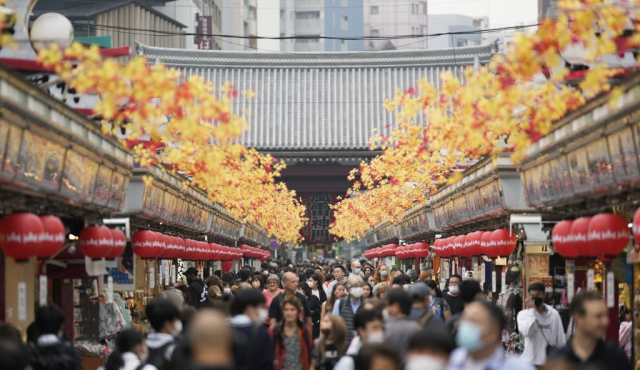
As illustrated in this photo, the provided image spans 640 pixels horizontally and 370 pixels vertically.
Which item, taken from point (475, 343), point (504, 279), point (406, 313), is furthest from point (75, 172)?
point (504, 279)

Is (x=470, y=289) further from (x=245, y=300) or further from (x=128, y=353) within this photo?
(x=128, y=353)

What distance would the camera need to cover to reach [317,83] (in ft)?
189

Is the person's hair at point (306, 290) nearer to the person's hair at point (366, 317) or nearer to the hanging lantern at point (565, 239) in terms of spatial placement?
the hanging lantern at point (565, 239)

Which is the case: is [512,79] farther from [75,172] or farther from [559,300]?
[559,300]

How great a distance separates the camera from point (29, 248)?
11492 millimetres

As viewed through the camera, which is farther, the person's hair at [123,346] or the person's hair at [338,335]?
the person's hair at [338,335]

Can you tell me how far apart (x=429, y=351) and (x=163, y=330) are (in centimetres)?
434

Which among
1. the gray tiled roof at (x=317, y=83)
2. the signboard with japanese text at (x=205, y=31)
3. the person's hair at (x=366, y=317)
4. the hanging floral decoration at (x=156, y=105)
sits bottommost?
the person's hair at (x=366, y=317)

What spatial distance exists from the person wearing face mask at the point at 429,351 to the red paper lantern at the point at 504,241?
39.2 ft

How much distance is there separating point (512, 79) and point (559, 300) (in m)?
7.31

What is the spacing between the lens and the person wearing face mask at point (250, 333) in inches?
415

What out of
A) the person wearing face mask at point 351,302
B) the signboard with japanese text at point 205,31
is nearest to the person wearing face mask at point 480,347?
the person wearing face mask at point 351,302

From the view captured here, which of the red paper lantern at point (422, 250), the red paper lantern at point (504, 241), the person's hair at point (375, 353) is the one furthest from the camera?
the red paper lantern at point (422, 250)

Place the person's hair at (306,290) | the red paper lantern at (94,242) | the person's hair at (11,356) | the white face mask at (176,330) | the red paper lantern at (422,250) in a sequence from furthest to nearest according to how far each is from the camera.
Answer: the red paper lantern at (422,250)
the person's hair at (306,290)
the red paper lantern at (94,242)
the white face mask at (176,330)
the person's hair at (11,356)
